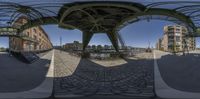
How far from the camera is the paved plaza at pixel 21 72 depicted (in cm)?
379

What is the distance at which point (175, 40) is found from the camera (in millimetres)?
3621

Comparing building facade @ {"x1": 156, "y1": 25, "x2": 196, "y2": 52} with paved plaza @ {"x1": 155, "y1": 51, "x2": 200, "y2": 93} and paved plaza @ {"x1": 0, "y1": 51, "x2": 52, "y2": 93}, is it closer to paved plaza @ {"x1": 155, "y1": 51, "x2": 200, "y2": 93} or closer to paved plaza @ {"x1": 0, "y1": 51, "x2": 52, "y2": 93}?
paved plaza @ {"x1": 155, "y1": 51, "x2": 200, "y2": 93}

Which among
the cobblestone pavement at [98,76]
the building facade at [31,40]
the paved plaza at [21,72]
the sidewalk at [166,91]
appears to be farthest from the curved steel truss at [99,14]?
the sidewalk at [166,91]

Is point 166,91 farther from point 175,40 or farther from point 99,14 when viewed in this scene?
point 99,14

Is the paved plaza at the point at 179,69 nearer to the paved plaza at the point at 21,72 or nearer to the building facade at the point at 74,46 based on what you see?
the building facade at the point at 74,46

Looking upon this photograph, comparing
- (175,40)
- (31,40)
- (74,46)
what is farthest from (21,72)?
(175,40)

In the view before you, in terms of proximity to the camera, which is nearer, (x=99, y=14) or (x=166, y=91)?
(x=99, y=14)

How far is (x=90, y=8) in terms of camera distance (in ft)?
10.5

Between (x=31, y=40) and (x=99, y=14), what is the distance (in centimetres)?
79

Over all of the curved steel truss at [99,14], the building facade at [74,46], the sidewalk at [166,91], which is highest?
the curved steel truss at [99,14]

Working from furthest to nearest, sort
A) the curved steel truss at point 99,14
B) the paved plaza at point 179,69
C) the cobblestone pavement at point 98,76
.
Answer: the paved plaza at point 179,69 < the cobblestone pavement at point 98,76 < the curved steel truss at point 99,14

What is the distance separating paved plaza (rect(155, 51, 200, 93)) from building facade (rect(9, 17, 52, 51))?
1.17 m

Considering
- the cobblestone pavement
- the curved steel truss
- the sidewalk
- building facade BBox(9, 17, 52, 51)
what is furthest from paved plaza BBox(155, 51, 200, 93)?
building facade BBox(9, 17, 52, 51)

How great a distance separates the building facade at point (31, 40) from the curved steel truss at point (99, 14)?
0.05 meters
